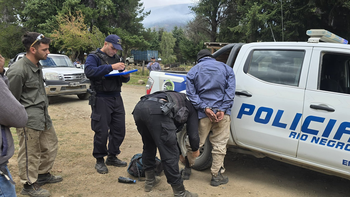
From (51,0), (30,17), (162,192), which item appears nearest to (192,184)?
(162,192)

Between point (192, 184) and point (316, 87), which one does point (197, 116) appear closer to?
point (192, 184)

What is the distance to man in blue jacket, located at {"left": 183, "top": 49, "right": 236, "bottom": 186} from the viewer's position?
10.8 ft

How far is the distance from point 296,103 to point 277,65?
594 mm

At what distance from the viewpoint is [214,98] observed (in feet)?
10.8

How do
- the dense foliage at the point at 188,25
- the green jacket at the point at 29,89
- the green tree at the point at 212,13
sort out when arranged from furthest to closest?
the green tree at the point at 212,13 → the dense foliage at the point at 188,25 → the green jacket at the point at 29,89

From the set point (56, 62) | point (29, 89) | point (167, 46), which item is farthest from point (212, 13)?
point (29, 89)

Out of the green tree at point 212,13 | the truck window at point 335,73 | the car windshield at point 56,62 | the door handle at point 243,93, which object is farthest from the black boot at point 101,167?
the green tree at point 212,13

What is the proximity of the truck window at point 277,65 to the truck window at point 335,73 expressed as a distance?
9.9 inches

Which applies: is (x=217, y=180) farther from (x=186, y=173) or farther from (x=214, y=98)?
(x=214, y=98)

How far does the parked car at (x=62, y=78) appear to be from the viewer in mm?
9102

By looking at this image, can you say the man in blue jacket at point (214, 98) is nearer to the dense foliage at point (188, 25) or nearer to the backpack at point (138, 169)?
the backpack at point (138, 169)

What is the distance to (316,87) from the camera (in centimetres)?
302

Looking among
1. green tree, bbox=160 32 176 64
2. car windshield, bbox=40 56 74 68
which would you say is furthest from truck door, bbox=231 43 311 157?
green tree, bbox=160 32 176 64

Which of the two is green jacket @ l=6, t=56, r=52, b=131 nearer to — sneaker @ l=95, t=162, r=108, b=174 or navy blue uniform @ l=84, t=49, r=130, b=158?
navy blue uniform @ l=84, t=49, r=130, b=158
